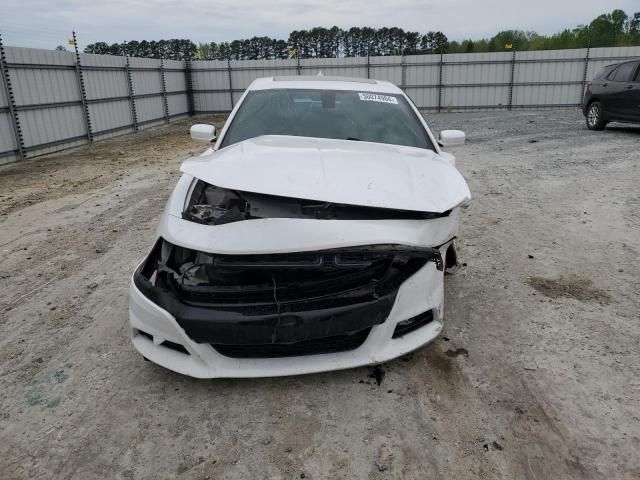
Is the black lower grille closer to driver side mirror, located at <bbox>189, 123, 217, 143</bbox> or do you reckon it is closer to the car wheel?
driver side mirror, located at <bbox>189, 123, 217, 143</bbox>

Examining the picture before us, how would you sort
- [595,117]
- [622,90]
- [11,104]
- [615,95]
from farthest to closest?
[595,117]
[615,95]
[622,90]
[11,104]

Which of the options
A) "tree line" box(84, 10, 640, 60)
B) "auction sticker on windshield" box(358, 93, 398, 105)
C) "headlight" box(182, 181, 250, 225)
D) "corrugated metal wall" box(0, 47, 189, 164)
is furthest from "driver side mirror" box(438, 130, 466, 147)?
"tree line" box(84, 10, 640, 60)

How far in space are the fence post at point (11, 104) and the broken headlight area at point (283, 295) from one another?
10526 mm

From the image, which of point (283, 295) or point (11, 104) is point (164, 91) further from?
point (283, 295)

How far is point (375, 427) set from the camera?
2.31 metres

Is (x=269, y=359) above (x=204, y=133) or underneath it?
underneath

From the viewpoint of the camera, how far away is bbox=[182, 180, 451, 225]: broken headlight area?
264cm

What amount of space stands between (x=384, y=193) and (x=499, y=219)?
3.46 metres

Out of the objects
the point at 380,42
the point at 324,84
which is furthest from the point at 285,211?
the point at 380,42

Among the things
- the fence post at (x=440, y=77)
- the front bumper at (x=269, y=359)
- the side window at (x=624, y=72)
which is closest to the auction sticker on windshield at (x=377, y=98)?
the front bumper at (x=269, y=359)

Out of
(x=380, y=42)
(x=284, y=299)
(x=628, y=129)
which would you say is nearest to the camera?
(x=284, y=299)

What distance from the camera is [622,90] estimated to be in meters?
11.2

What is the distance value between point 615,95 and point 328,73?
12.2 metres

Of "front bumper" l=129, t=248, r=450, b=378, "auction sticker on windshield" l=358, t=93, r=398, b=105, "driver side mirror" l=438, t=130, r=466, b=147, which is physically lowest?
"front bumper" l=129, t=248, r=450, b=378
